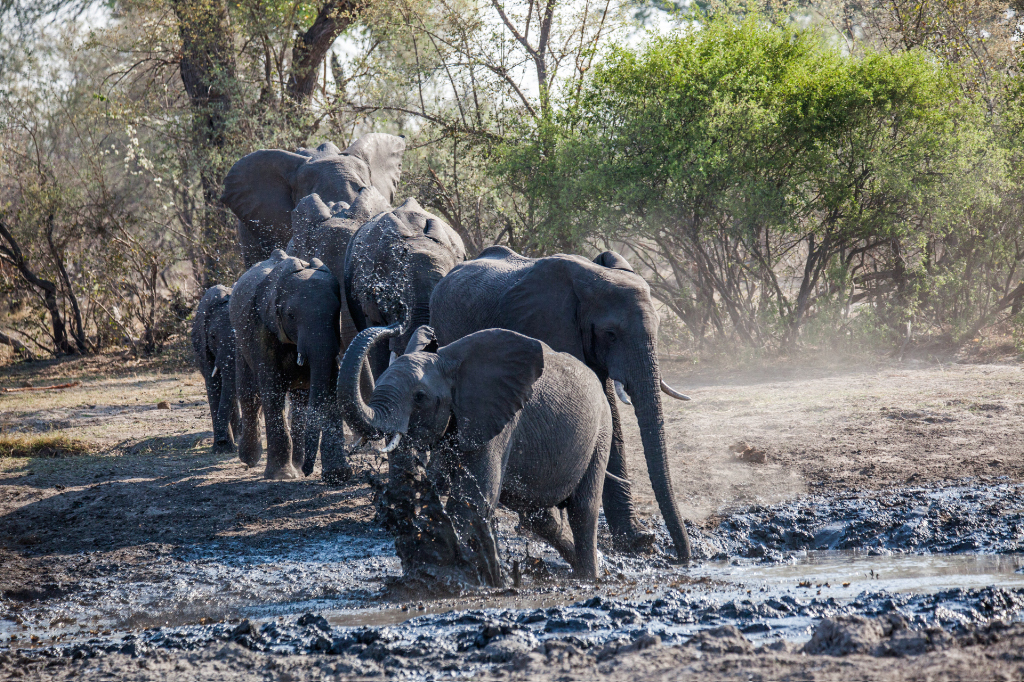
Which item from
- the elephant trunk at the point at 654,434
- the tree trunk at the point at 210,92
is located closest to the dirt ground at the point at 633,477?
the elephant trunk at the point at 654,434

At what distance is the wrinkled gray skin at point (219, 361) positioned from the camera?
1027 centimetres

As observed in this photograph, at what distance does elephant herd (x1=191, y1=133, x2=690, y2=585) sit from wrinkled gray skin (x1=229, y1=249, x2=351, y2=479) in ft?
0.05

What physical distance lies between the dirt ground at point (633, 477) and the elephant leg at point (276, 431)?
0.23 metres

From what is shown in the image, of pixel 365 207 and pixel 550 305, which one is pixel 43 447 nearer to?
pixel 365 207

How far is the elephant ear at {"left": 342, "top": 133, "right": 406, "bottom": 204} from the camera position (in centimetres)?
1220

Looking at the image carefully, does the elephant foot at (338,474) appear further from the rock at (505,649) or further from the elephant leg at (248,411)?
the rock at (505,649)

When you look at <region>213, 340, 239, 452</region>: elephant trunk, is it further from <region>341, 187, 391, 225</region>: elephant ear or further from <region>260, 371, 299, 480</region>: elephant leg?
<region>341, 187, 391, 225</region>: elephant ear

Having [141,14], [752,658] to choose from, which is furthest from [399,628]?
[141,14]

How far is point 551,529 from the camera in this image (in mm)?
6027

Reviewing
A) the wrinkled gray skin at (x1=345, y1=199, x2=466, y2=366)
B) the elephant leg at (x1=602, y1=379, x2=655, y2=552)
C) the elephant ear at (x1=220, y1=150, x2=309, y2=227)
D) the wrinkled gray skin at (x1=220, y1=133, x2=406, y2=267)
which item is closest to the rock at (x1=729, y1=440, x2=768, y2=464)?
the elephant leg at (x1=602, y1=379, x2=655, y2=552)

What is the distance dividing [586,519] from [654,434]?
73 cm

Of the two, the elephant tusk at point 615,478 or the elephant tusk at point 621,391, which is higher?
the elephant tusk at point 621,391

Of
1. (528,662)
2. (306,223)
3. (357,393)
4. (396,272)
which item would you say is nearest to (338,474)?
(396,272)

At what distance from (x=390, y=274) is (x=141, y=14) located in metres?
14.5
